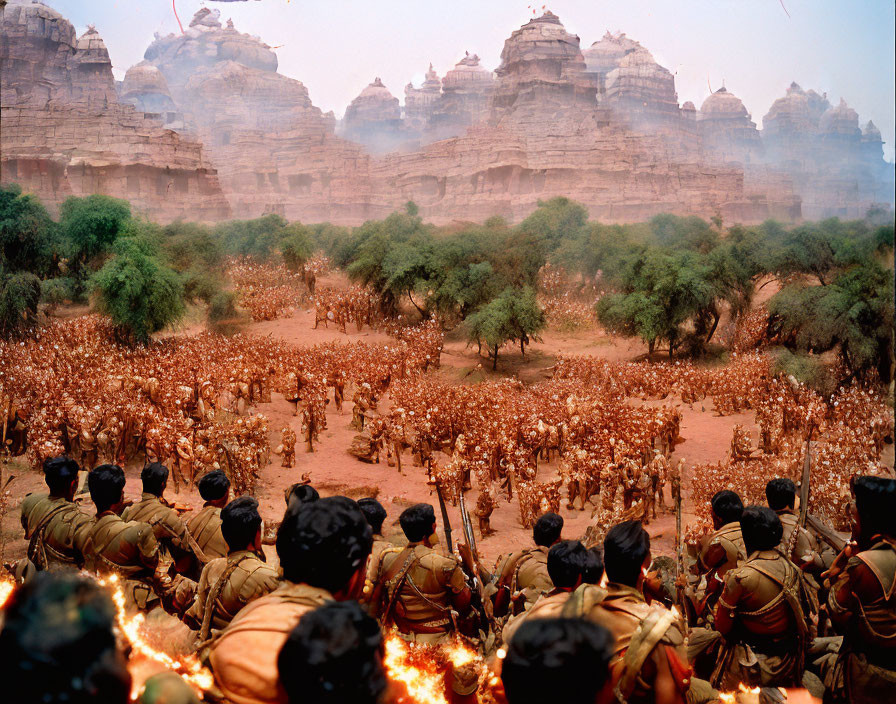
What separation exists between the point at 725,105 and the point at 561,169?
5090 cm

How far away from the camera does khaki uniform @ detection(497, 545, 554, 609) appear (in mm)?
4062

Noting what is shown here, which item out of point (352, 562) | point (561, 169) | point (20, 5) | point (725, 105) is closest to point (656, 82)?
point (725, 105)

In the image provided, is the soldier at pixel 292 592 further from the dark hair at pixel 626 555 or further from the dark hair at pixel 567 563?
the dark hair at pixel 567 563

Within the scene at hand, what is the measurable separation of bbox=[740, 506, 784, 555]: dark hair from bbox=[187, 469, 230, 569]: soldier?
3.36 meters

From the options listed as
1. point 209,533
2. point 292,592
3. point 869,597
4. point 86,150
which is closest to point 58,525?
point 209,533

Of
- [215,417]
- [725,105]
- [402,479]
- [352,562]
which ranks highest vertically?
[725,105]

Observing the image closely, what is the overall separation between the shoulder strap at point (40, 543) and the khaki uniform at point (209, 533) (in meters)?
0.94

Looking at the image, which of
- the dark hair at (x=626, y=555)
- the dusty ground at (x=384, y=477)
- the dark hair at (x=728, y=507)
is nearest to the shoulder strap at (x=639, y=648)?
the dark hair at (x=626, y=555)

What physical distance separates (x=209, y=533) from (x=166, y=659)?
78.9 inches

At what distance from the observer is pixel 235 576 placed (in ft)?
11.0

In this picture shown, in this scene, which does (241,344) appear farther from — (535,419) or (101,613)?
(101,613)

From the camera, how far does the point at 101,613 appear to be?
4.95 ft

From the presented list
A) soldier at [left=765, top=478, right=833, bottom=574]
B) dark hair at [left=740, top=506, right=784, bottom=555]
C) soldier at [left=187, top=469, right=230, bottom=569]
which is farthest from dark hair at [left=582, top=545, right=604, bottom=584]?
soldier at [left=187, top=469, right=230, bottom=569]

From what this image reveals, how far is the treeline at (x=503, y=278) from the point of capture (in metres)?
15.2
